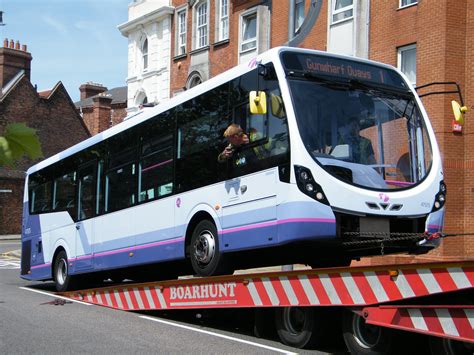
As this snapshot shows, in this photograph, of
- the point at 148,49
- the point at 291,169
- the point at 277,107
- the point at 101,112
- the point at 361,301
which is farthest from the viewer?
the point at 101,112

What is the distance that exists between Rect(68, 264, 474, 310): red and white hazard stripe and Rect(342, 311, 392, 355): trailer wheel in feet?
0.94

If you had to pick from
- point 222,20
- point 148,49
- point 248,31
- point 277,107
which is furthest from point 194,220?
point 148,49

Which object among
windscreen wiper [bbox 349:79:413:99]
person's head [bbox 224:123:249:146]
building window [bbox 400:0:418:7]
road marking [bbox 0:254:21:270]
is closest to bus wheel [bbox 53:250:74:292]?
person's head [bbox 224:123:249:146]

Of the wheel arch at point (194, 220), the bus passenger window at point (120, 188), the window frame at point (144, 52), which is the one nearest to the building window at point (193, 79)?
the window frame at point (144, 52)

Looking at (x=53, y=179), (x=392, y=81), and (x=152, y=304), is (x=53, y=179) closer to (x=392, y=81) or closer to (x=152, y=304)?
(x=152, y=304)

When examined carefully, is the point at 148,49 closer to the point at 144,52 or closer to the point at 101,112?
the point at 144,52

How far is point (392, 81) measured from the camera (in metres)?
9.07

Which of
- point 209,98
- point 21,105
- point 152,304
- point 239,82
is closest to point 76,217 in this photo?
point 152,304

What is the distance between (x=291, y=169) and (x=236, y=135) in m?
1.26

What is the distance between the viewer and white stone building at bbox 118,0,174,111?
3188 centimetres

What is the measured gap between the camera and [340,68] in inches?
343

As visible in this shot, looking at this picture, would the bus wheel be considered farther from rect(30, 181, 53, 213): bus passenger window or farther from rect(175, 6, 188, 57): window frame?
rect(175, 6, 188, 57): window frame

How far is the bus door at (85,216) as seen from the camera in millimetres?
13633

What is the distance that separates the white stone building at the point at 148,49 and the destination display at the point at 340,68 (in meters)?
23.2
